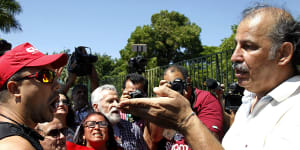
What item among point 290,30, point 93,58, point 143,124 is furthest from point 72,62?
point 290,30

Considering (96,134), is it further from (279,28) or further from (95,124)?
(279,28)

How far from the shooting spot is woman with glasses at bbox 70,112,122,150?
10.5ft

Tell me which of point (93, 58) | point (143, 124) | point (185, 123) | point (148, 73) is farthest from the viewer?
point (148, 73)

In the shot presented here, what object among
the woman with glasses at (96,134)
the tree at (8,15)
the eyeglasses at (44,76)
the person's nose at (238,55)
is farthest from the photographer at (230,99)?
the tree at (8,15)

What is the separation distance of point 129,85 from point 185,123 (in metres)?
2.88

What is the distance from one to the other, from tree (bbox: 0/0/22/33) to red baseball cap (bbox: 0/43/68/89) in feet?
60.1

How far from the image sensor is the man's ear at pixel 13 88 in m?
1.85

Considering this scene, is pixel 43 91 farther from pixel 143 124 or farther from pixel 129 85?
pixel 129 85

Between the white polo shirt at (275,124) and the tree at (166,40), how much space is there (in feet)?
94.1

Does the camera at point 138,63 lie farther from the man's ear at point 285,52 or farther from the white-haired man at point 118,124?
the man's ear at point 285,52

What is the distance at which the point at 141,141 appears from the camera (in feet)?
11.2

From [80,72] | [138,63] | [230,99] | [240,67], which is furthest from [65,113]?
[240,67]

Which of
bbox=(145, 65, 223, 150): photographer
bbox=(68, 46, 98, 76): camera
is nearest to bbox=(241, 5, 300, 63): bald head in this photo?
bbox=(145, 65, 223, 150): photographer

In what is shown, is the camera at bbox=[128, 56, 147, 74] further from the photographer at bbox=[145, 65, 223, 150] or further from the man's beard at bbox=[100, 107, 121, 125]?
the man's beard at bbox=[100, 107, 121, 125]
